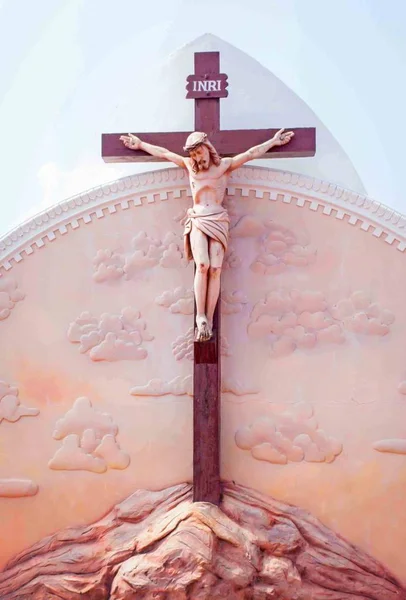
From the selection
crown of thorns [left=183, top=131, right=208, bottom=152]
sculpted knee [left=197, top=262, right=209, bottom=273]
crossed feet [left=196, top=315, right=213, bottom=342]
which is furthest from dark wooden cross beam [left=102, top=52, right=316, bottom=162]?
crossed feet [left=196, top=315, right=213, bottom=342]

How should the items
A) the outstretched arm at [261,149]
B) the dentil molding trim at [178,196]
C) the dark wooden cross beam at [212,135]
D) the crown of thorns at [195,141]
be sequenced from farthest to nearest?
the dentil molding trim at [178,196] → the dark wooden cross beam at [212,135] → the outstretched arm at [261,149] → the crown of thorns at [195,141]

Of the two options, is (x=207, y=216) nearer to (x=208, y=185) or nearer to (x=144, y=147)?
(x=208, y=185)

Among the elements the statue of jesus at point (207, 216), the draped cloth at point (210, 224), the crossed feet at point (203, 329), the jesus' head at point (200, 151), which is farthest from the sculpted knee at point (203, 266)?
the jesus' head at point (200, 151)

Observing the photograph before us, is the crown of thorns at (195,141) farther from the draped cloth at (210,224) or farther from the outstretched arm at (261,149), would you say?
the draped cloth at (210,224)

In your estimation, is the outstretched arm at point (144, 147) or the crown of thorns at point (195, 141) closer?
the crown of thorns at point (195, 141)

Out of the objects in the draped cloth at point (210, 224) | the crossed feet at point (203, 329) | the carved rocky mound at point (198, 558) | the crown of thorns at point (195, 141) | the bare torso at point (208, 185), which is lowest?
the carved rocky mound at point (198, 558)

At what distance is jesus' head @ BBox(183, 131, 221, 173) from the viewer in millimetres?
6660

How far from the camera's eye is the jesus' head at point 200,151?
6660 mm

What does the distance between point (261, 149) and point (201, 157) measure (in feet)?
1.63

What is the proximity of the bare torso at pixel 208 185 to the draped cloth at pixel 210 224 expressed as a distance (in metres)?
0.05

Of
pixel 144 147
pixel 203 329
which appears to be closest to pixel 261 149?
pixel 144 147

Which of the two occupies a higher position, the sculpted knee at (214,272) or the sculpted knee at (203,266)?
the sculpted knee at (203,266)

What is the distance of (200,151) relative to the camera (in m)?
6.70

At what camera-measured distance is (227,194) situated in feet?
23.7
